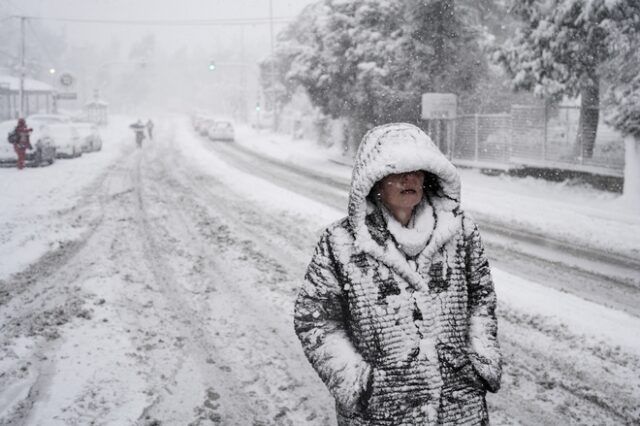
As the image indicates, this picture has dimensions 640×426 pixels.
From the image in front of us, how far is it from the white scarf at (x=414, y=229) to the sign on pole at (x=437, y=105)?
18.2 m

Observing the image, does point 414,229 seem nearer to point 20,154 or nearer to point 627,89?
point 627,89

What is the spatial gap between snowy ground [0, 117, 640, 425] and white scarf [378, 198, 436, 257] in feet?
7.23

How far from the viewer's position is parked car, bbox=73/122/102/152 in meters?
26.3

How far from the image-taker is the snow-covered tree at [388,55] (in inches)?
818

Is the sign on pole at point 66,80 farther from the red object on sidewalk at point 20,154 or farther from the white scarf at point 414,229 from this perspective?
the white scarf at point 414,229

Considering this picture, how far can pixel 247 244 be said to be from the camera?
9.23 metres

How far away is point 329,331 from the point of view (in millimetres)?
2191

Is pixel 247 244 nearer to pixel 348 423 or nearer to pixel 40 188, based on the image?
pixel 348 423

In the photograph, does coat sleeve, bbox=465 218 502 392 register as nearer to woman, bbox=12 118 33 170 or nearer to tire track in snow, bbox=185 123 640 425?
tire track in snow, bbox=185 123 640 425

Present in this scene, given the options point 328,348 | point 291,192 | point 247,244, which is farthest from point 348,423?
point 291,192

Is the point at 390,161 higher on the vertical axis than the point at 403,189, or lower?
higher

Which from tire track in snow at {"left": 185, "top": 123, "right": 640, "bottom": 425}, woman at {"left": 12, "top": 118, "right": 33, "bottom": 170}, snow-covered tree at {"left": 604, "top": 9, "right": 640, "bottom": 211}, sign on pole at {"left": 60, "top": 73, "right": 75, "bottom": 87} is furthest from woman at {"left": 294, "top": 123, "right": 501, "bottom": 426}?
sign on pole at {"left": 60, "top": 73, "right": 75, "bottom": 87}

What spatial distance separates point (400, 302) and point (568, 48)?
1542 cm

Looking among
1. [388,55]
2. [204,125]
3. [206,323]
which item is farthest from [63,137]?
[204,125]
